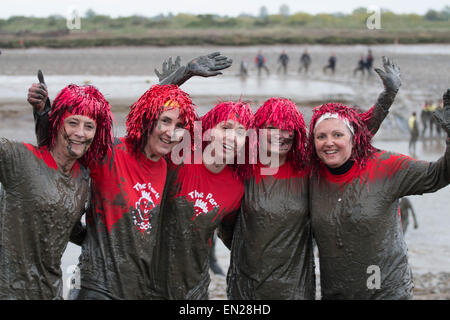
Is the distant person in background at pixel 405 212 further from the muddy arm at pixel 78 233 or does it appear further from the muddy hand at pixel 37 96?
the muddy hand at pixel 37 96

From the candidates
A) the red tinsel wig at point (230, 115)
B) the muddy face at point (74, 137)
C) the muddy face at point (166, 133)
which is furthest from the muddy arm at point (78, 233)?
the red tinsel wig at point (230, 115)

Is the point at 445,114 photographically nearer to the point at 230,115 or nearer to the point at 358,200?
the point at 358,200

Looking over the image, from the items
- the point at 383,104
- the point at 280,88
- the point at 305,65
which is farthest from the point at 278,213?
the point at 305,65

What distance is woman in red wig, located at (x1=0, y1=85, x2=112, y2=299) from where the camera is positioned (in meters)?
3.99

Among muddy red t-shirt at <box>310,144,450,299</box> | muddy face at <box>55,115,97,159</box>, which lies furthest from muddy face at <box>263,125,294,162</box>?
muddy face at <box>55,115,97,159</box>

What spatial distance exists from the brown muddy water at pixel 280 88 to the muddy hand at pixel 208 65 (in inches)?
142

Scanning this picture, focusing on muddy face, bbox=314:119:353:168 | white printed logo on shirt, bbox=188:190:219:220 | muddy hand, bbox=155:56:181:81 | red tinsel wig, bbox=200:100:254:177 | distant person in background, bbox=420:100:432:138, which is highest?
muddy hand, bbox=155:56:181:81

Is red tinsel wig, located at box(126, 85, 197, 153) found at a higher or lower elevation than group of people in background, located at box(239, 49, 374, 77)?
higher

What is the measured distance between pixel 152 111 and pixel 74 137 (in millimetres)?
547

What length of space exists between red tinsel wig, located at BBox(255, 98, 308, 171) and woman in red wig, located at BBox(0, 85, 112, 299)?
1060 millimetres

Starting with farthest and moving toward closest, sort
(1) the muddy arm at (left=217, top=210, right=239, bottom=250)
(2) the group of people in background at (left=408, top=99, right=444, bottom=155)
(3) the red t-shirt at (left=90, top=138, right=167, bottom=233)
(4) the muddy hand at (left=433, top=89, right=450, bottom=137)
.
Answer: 1. (2) the group of people in background at (left=408, top=99, right=444, bottom=155)
2. (1) the muddy arm at (left=217, top=210, right=239, bottom=250)
3. (3) the red t-shirt at (left=90, top=138, right=167, bottom=233)
4. (4) the muddy hand at (left=433, top=89, right=450, bottom=137)

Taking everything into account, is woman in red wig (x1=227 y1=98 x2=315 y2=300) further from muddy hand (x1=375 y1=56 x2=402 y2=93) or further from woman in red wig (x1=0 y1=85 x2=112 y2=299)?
woman in red wig (x1=0 y1=85 x2=112 y2=299)

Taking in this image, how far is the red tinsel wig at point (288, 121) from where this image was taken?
14.6 feet

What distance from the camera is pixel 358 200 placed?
442 cm
